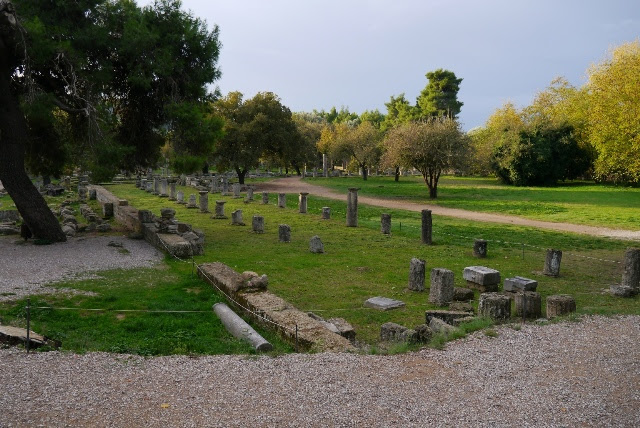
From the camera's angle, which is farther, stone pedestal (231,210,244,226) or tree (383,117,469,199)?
tree (383,117,469,199)

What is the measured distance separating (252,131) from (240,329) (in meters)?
38.9

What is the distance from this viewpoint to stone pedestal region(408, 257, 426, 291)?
1201cm

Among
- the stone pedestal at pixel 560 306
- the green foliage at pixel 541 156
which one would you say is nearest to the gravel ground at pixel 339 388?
the stone pedestal at pixel 560 306

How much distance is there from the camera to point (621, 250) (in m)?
17.1

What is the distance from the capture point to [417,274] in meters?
12.1

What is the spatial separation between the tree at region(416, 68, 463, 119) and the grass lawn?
2053 inches

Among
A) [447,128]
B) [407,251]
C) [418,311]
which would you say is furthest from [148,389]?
[447,128]

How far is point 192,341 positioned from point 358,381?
2977mm

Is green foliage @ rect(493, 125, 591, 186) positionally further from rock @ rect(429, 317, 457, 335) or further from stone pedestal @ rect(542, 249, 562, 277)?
rock @ rect(429, 317, 457, 335)

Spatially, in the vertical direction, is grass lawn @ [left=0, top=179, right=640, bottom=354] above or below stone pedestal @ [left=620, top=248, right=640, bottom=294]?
below

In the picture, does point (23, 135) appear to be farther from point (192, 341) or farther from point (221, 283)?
point (192, 341)

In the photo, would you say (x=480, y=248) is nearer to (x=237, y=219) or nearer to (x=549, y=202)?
(x=237, y=219)

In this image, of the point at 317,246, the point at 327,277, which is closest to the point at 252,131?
the point at 317,246

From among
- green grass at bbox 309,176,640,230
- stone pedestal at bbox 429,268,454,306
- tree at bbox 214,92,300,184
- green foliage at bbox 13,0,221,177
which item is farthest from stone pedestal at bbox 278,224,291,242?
tree at bbox 214,92,300,184
